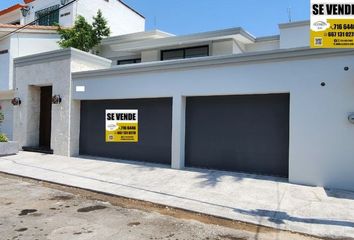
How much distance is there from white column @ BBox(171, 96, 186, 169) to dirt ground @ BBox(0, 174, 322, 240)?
135 inches

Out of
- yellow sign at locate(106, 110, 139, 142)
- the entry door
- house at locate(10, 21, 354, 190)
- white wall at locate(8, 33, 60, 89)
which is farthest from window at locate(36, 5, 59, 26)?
yellow sign at locate(106, 110, 139, 142)

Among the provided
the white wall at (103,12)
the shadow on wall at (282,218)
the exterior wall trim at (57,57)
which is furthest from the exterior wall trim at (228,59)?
the white wall at (103,12)

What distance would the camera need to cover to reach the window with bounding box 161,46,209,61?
51.4 ft

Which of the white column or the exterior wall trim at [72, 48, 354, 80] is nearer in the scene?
the exterior wall trim at [72, 48, 354, 80]

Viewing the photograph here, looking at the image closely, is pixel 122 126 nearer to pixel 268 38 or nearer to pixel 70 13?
pixel 268 38

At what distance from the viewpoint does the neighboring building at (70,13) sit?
23219 mm

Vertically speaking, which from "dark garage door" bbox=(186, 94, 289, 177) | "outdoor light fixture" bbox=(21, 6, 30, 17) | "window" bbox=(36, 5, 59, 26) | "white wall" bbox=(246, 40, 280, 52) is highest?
"outdoor light fixture" bbox=(21, 6, 30, 17)

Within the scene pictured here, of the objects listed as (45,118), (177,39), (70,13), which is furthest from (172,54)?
(70,13)

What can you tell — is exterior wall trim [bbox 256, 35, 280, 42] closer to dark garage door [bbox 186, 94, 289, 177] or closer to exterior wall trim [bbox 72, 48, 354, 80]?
exterior wall trim [bbox 72, 48, 354, 80]

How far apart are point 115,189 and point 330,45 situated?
19.9 feet

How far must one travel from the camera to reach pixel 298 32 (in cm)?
1384

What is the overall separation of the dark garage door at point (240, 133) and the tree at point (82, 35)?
10720 millimetres

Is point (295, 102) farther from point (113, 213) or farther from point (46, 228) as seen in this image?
point (46, 228)

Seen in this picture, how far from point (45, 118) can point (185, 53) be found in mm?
7621
